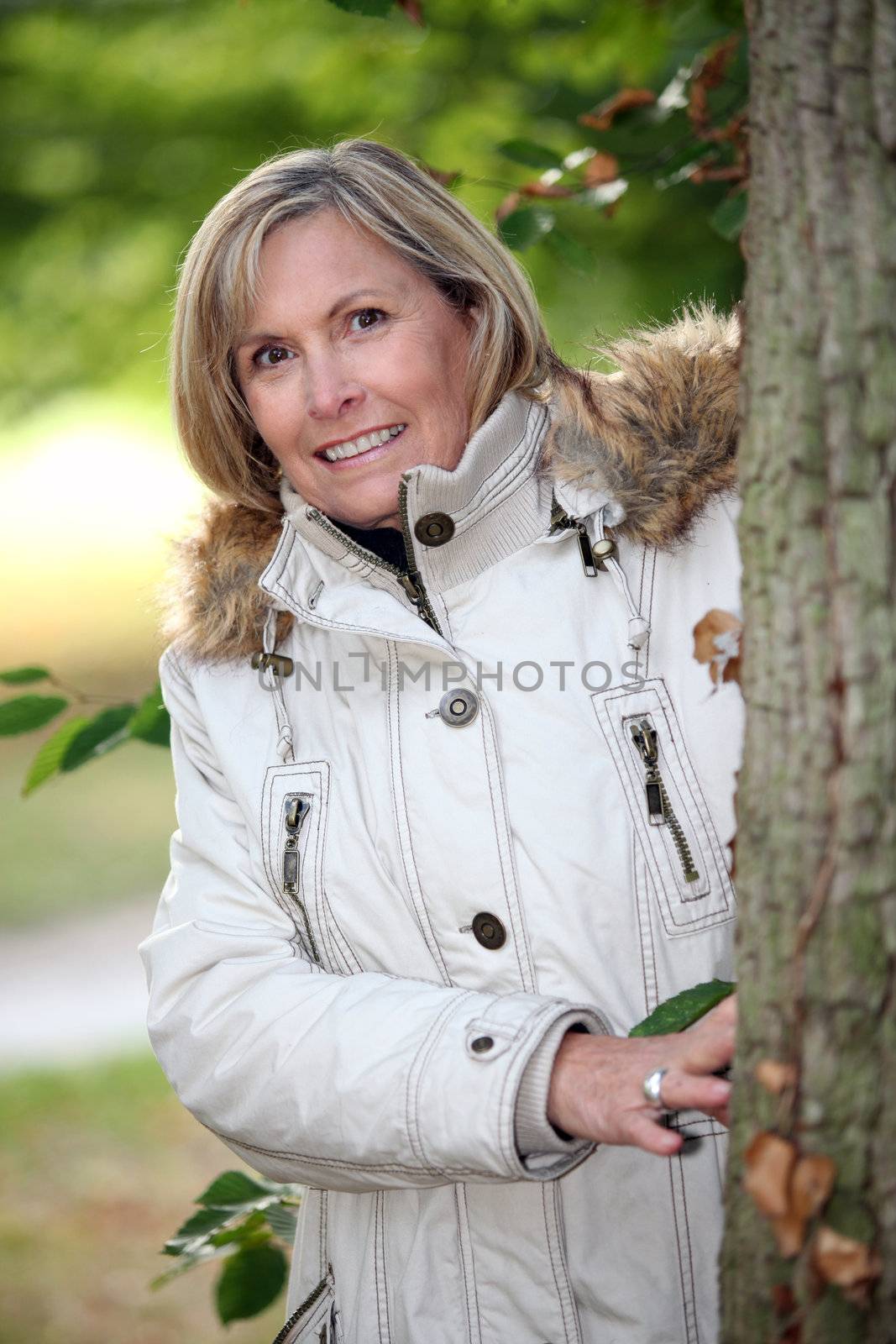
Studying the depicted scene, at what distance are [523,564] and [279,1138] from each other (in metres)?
0.89

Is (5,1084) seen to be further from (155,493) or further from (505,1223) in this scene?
(155,493)

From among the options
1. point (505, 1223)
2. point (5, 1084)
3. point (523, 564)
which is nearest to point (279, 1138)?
point (505, 1223)

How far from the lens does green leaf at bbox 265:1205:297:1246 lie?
236 cm

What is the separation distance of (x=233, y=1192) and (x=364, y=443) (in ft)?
4.45

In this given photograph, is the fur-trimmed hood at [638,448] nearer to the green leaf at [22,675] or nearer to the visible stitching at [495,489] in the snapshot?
the visible stitching at [495,489]

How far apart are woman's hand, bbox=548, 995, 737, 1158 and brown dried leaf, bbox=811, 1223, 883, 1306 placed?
0.27 metres

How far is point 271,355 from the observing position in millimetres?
2256

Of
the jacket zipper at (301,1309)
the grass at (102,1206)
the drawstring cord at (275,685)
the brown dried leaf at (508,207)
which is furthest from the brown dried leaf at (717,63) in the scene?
the grass at (102,1206)

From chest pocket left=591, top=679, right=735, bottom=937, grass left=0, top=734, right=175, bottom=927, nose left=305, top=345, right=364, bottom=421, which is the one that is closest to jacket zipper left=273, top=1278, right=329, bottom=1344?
chest pocket left=591, top=679, right=735, bottom=937

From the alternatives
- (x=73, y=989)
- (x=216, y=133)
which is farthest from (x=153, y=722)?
(x=73, y=989)

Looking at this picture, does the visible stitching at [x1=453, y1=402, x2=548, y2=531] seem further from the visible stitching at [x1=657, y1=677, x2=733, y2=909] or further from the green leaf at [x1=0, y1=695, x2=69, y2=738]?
the green leaf at [x1=0, y1=695, x2=69, y2=738]

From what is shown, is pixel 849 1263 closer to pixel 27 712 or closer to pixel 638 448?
pixel 638 448

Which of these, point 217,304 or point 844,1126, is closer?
point 844,1126

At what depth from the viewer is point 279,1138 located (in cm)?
181
